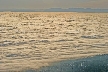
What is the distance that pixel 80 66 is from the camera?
70.4 ft

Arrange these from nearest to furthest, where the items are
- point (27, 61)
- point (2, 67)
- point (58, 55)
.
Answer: point (2, 67) → point (27, 61) → point (58, 55)

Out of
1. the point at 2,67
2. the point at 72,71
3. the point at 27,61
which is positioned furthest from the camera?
the point at 27,61

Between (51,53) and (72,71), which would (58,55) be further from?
(72,71)

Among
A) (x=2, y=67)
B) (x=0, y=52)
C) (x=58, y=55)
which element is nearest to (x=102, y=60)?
(x=58, y=55)

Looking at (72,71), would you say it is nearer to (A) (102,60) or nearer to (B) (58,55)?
(A) (102,60)

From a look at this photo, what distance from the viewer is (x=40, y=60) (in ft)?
81.9

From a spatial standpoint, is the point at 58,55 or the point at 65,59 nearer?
the point at 65,59

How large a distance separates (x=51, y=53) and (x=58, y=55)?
5.61 feet

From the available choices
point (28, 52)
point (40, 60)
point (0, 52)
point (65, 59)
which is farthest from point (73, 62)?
point (0, 52)

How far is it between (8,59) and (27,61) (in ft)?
6.98

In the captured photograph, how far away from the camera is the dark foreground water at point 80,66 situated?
818 inches

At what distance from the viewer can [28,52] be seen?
29.6 m

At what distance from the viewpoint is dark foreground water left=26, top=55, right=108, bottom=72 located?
2078 centimetres

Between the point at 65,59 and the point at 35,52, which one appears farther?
Result: the point at 35,52
